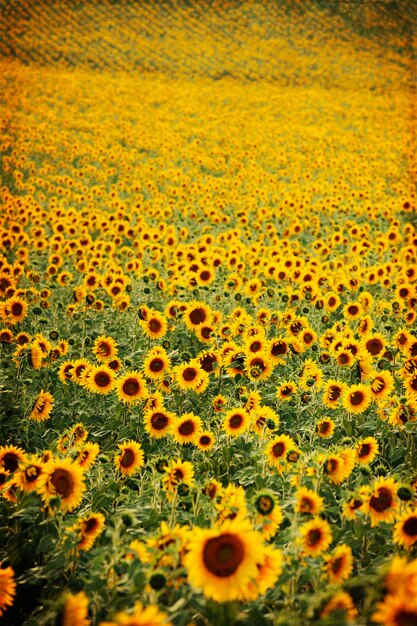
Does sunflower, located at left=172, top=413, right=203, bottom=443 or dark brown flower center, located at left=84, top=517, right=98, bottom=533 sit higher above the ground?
dark brown flower center, located at left=84, top=517, right=98, bottom=533

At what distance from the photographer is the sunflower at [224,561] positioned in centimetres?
175

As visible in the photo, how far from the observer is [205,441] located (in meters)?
3.48

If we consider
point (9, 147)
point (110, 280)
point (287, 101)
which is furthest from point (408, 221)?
point (287, 101)

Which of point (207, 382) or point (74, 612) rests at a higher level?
point (74, 612)

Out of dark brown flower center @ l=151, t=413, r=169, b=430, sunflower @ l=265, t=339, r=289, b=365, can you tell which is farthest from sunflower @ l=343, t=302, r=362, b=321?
dark brown flower center @ l=151, t=413, r=169, b=430

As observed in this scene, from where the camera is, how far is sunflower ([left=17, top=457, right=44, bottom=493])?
100 inches

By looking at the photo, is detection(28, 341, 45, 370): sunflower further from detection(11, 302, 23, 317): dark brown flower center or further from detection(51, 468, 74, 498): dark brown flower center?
detection(51, 468, 74, 498): dark brown flower center

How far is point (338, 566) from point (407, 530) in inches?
17.1

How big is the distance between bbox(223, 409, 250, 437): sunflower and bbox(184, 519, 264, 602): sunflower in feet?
5.47

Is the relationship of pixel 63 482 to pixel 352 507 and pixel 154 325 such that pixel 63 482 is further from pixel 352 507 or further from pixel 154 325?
pixel 154 325

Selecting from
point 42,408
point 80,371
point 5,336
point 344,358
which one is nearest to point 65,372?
point 80,371

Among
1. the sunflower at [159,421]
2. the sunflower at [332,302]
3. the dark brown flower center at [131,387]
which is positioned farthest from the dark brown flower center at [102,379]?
the sunflower at [332,302]

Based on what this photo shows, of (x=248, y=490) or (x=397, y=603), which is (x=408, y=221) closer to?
(x=248, y=490)

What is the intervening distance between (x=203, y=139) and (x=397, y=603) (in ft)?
58.2
